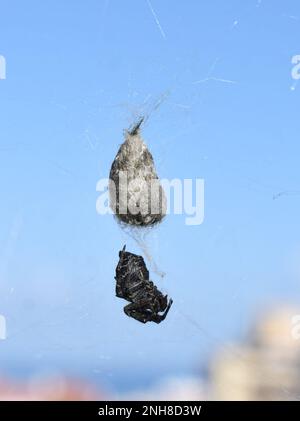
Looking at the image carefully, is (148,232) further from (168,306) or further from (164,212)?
(168,306)

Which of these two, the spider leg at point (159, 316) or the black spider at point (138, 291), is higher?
the black spider at point (138, 291)

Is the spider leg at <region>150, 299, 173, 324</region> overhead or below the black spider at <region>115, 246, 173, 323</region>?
below

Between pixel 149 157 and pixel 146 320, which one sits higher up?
pixel 149 157

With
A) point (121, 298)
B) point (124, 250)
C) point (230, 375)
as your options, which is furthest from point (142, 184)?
point (230, 375)

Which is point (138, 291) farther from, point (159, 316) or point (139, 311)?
point (159, 316)

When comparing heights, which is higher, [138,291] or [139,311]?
[138,291]

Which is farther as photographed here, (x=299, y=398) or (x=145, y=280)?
(x=145, y=280)

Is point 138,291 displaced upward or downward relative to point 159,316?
upward

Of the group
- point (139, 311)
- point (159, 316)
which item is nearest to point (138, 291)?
point (139, 311)
